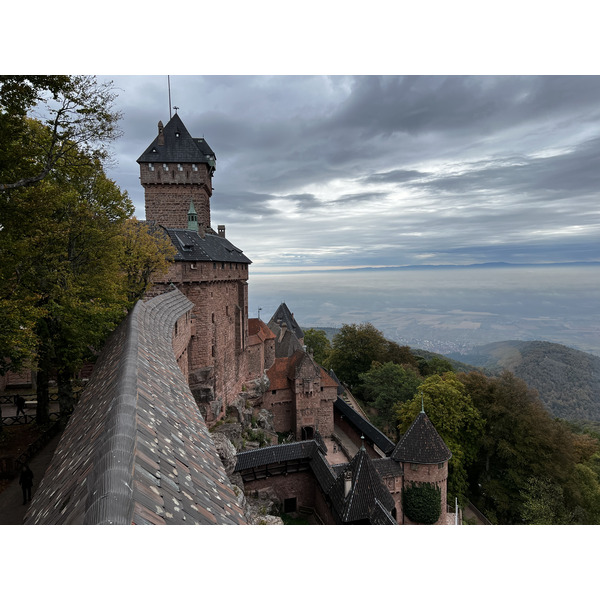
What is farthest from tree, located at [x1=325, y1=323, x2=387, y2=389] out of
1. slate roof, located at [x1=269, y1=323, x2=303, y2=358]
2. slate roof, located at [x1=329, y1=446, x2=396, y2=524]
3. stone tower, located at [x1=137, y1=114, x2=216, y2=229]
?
slate roof, located at [x1=329, y1=446, x2=396, y2=524]

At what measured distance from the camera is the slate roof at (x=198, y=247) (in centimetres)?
1830

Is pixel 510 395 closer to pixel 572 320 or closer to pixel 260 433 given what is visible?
pixel 260 433

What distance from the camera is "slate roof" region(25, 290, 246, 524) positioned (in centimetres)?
206

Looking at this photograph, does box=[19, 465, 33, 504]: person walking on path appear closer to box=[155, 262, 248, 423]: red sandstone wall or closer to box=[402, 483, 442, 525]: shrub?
box=[155, 262, 248, 423]: red sandstone wall

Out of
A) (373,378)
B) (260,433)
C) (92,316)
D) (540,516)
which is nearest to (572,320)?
(373,378)

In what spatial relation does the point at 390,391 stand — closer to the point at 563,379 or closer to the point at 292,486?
the point at 292,486

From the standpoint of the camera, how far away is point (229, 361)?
75.4 feet

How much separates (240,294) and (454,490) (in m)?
18.5

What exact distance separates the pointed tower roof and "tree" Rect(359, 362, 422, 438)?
1298 centimetres

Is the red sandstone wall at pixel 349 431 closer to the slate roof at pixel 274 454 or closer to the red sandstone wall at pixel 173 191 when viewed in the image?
the slate roof at pixel 274 454

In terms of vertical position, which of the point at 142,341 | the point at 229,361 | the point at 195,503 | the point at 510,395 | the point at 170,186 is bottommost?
the point at 510,395

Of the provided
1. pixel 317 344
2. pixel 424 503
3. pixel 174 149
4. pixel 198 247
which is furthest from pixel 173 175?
pixel 317 344

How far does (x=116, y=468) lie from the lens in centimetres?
→ 217

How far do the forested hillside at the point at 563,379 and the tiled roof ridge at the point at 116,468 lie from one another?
5752 cm
